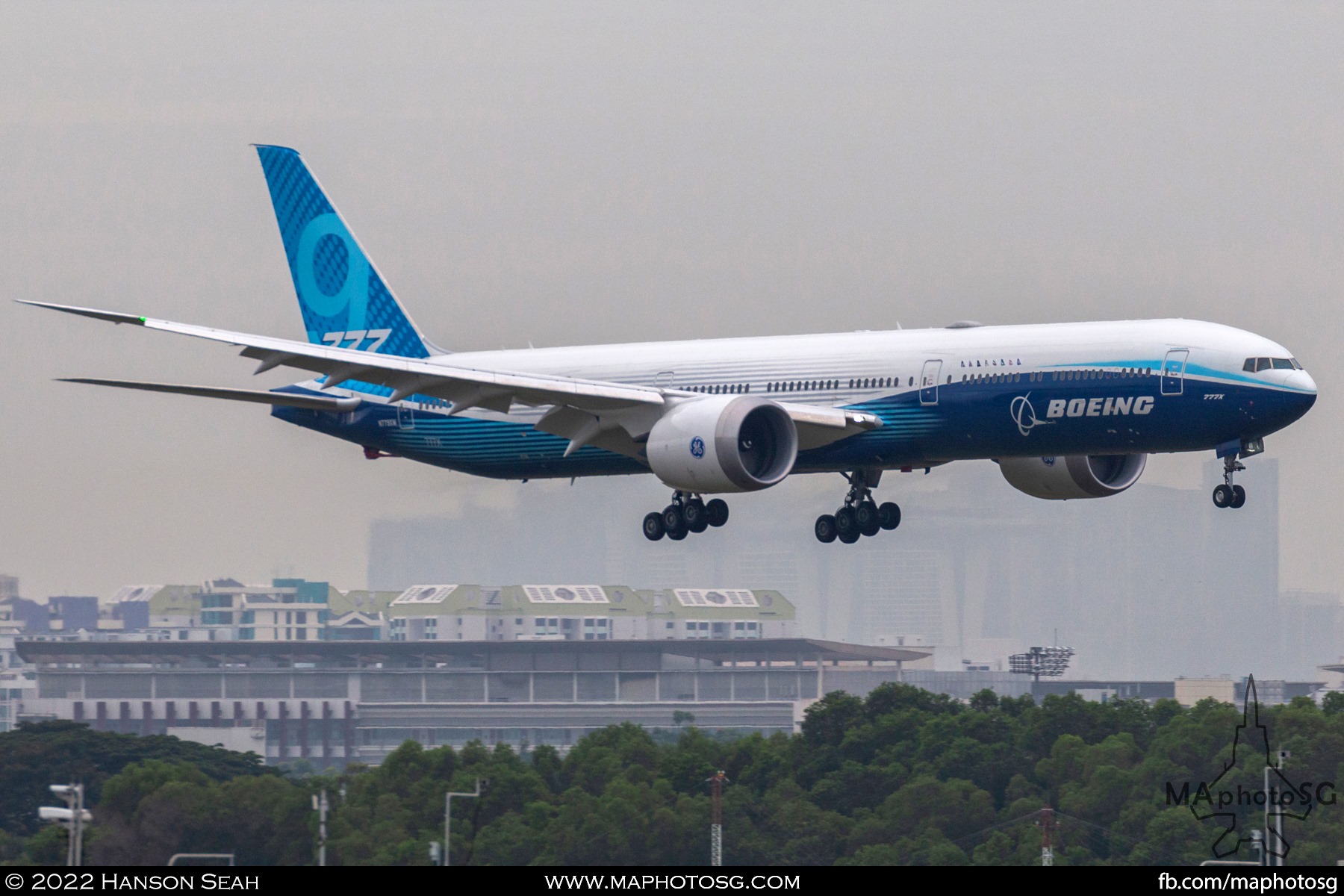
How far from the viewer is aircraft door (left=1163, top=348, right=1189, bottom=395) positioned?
5853cm

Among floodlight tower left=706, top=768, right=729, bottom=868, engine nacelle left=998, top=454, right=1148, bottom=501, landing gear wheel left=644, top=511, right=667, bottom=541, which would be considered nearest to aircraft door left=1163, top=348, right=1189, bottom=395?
engine nacelle left=998, top=454, right=1148, bottom=501

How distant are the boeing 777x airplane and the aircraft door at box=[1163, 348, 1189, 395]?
44mm

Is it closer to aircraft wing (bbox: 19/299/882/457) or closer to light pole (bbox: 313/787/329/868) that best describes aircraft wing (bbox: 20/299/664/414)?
aircraft wing (bbox: 19/299/882/457)

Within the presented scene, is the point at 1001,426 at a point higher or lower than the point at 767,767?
higher

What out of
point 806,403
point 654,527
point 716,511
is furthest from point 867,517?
point 654,527

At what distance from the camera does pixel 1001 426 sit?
60.6 metres

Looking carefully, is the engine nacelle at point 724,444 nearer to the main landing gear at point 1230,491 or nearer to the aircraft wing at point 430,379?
the aircraft wing at point 430,379

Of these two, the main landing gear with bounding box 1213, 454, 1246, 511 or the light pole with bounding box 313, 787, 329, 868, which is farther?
the light pole with bounding box 313, 787, 329, 868

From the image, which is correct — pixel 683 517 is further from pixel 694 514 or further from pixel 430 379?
pixel 430 379
